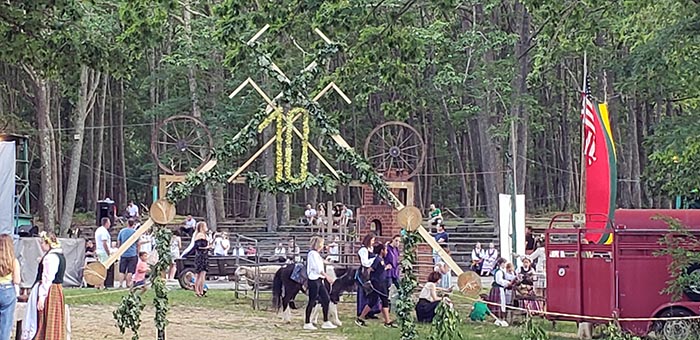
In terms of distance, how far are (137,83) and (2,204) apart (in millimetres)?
38554

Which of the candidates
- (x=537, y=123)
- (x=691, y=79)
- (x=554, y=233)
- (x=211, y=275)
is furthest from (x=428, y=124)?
(x=554, y=233)

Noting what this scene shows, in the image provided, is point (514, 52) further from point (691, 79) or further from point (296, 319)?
point (296, 319)

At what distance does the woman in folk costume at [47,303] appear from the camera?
40.1 feet

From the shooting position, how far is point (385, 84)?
16.1 meters

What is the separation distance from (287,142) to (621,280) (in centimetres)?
512

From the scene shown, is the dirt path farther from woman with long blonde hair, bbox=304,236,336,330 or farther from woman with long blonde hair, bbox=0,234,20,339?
woman with long blonde hair, bbox=0,234,20,339

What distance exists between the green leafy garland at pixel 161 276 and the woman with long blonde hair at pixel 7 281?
1752mm

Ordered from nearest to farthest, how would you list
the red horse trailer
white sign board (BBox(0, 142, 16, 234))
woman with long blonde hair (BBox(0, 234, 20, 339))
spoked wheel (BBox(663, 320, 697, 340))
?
woman with long blonde hair (BBox(0, 234, 20, 339))
spoked wheel (BBox(663, 320, 697, 340))
the red horse trailer
white sign board (BBox(0, 142, 16, 234))

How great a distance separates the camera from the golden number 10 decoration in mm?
13211

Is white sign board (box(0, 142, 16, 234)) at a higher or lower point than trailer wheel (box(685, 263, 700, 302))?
higher

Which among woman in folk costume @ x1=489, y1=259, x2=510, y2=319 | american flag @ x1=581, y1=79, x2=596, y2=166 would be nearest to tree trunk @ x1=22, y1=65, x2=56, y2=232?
woman in folk costume @ x1=489, y1=259, x2=510, y2=319

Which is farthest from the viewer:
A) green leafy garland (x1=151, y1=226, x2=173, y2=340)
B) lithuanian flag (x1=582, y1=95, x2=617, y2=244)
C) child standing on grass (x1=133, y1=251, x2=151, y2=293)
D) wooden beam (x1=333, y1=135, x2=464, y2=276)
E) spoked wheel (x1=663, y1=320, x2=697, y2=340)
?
child standing on grass (x1=133, y1=251, x2=151, y2=293)

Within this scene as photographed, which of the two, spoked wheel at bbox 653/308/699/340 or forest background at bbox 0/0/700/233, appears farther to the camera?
forest background at bbox 0/0/700/233

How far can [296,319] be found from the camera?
18516 mm
